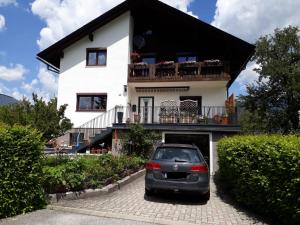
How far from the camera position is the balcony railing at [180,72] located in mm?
18047

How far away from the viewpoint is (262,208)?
266 inches

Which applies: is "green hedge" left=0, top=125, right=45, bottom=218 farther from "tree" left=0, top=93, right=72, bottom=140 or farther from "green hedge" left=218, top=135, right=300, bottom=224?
"tree" left=0, top=93, right=72, bottom=140

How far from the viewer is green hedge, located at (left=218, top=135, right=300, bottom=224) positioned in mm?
5637

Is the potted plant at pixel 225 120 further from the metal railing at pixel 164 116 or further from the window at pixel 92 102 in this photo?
the window at pixel 92 102

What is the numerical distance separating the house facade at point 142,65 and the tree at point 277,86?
2037mm

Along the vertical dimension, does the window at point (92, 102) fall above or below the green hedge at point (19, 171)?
above

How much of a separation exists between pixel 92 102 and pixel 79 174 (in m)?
12.4

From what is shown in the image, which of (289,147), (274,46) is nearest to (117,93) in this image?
(274,46)

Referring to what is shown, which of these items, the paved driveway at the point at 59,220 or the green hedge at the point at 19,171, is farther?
the green hedge at the point at 19,171

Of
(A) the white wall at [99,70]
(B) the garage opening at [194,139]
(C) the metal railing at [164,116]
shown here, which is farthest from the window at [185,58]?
(B) the garage opening at [194,139]

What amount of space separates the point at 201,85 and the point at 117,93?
5469mm

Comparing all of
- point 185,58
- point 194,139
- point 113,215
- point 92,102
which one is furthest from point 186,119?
point 113,215

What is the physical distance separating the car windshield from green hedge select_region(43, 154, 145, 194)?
1.84 m

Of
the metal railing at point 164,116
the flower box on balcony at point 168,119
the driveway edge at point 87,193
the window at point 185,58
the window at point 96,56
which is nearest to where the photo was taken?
the driveway edge at point 87,193
